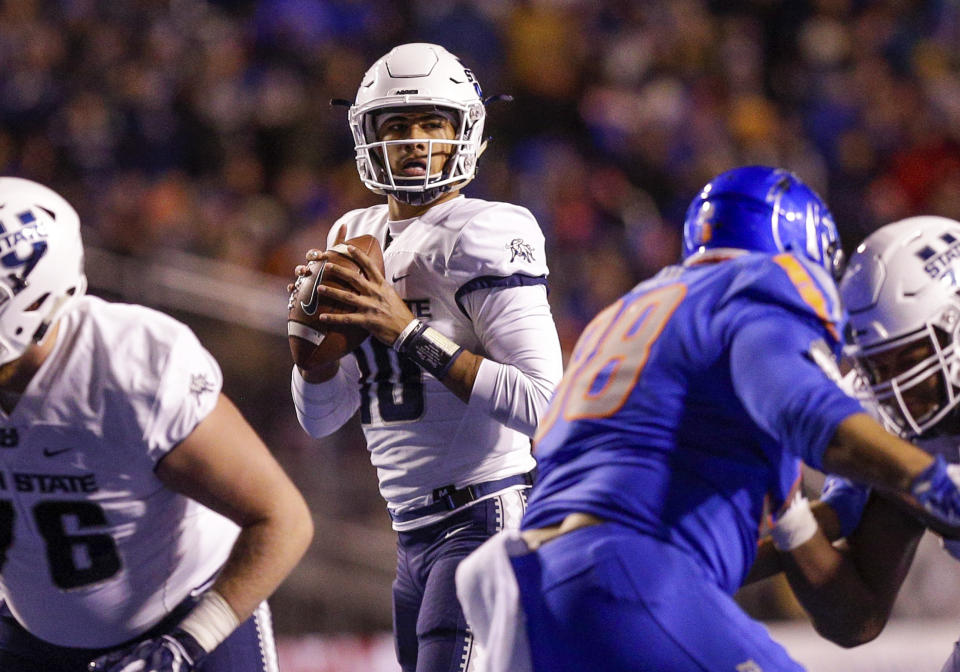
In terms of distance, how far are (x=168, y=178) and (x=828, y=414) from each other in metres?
6.60

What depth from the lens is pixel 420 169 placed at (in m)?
3.41

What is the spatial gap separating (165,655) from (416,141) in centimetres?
149

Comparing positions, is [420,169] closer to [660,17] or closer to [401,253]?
[401,253]

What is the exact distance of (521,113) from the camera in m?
8.26

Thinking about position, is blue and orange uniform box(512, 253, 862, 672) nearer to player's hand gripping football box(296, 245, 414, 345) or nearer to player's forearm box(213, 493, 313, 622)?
player's forearm box(213, 493, 313, 622)

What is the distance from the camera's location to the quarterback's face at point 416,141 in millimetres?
3422

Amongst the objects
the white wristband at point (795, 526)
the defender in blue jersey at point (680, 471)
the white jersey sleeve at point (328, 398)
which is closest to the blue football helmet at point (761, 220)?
the defender in blue jersey at point (680, 471)

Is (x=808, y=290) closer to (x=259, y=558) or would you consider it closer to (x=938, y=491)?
(x=938, y=491)

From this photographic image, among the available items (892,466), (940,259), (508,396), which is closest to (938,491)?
(892,466)

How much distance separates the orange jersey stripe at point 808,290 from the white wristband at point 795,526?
392mm

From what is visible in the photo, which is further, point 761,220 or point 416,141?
point 416,141

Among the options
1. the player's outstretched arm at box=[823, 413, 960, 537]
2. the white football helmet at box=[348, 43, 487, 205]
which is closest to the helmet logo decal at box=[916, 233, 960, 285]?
the player's outstretched arm at box=[823, 413, 960, 537]

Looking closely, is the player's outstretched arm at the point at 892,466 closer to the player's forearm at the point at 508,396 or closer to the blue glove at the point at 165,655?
the player's forearm at the point at 508,396

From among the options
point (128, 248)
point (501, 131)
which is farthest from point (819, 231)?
point (501, 131)
